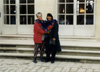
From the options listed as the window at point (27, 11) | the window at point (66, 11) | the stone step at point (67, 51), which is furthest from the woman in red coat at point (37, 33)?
the window at point (27, 11)

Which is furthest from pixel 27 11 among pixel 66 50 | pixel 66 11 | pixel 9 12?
pixel 66 50

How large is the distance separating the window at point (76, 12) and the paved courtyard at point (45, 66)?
9.24 ft

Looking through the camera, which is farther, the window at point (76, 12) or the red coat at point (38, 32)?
the window at point (76, 12)

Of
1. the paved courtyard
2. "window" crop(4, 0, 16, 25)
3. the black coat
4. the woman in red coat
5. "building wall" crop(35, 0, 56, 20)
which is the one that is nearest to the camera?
the paved courtyard

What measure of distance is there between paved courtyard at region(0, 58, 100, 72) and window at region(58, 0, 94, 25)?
2.82 metres

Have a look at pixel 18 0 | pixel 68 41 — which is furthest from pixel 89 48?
pixel 18 0

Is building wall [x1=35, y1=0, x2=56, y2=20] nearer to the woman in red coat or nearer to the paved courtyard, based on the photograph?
the woman in red coat

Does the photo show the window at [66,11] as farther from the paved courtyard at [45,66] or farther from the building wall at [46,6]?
the paved courtyard at [45,66]

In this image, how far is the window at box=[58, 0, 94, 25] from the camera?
1138 cm

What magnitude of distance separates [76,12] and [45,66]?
3701 mm

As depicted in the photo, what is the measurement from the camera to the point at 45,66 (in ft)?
28.2

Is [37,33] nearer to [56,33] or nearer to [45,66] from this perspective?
[56,33]

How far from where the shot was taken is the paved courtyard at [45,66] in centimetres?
807

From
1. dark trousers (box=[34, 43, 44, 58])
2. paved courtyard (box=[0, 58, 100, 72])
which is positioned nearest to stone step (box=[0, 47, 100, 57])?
paved courtyard (box=[0, 58, 100, 72])
